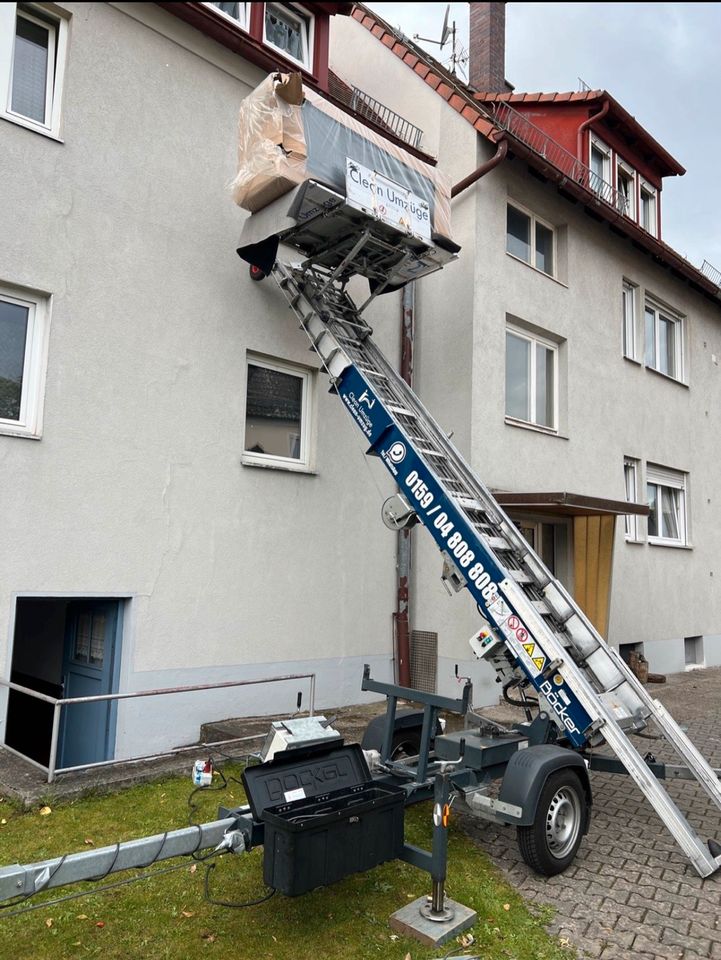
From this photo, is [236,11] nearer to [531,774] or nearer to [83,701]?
[83,701]

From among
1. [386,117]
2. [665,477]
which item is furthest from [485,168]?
[665,477]

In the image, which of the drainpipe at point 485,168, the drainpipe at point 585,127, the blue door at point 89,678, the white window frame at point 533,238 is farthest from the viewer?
the drainpipe at point 585,127

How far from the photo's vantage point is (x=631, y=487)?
13758 mm

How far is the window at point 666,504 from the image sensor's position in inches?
563

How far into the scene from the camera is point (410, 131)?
465 inches

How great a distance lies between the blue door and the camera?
720cm

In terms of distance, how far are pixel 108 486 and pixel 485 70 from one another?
13028mm

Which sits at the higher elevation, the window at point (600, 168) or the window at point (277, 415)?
the window at point (600, 168)

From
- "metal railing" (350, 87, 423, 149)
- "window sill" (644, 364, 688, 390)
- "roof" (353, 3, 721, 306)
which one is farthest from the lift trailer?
"window sill" (644, 364, 688, 390)

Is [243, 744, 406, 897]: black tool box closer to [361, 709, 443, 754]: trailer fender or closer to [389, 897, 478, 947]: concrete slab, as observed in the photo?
[389, 897, 478, 947]: concrete slab

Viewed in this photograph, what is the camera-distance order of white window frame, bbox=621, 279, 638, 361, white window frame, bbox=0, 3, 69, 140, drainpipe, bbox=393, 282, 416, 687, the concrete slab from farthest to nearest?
white window frame, bbox=621, 279, 638, 361, drainpipe, bbox=393, 282, 416, 687, white window frame, bbox=0, 3, 69, 140, the concrete slab

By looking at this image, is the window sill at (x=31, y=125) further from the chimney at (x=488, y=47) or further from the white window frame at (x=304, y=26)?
the chimney at (x=488, y=47)

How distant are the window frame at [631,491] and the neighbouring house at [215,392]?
1.67 feet

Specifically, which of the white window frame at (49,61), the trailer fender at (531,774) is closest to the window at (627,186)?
the white window frame at (49,61)
